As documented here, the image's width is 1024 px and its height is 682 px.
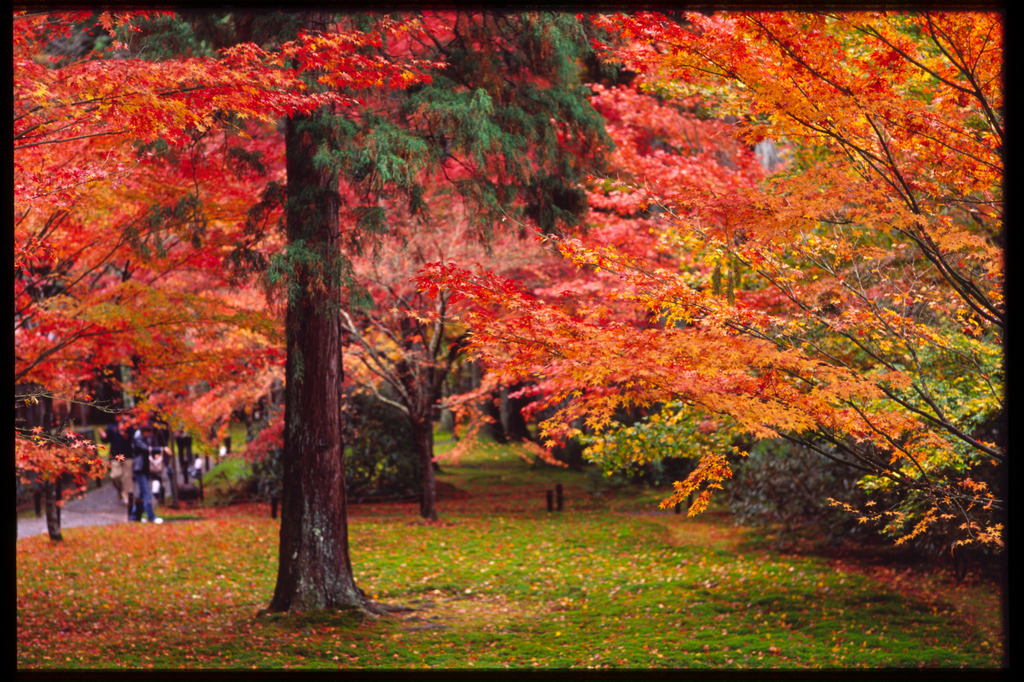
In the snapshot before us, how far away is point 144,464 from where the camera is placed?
13602 millimetres

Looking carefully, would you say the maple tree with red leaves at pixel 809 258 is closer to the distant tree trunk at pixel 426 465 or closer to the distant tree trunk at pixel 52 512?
the distant tree trunk at pixel 426 465

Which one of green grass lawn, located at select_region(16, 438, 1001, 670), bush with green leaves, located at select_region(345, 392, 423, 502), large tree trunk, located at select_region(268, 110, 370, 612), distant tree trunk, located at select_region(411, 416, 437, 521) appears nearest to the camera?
green grass lawn, located at select_region(16, 438, 1001, 670)

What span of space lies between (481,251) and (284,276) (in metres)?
5.98

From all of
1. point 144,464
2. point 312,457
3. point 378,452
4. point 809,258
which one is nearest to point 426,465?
point 378,452

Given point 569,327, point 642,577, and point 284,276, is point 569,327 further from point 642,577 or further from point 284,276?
point 642,577

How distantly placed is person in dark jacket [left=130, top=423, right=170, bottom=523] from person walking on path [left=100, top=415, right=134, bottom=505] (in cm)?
22

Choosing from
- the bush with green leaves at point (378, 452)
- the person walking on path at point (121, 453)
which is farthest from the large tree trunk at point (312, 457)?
the bush with green leaves at point (378, 452)

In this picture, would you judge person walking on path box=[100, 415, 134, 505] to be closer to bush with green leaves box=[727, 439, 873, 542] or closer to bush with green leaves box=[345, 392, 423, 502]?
bush with green leaves box=[345, 392, 423, 502]

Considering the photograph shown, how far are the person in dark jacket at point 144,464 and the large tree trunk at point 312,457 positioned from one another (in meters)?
5.25

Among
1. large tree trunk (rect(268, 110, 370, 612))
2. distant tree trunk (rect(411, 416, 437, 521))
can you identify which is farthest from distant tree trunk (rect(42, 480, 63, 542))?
distant tree trunk (rect(411, 416, 437, 521))

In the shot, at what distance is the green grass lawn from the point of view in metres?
7.41

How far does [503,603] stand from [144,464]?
283 inches

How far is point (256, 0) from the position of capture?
6.23 m

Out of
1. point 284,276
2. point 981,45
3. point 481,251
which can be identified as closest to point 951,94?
point 981,45
